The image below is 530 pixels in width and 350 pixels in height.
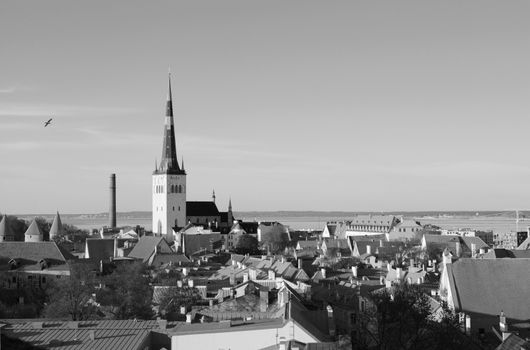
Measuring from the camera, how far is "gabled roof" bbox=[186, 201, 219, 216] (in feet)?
538

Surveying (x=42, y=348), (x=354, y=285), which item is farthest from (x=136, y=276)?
(x=42, y=348)

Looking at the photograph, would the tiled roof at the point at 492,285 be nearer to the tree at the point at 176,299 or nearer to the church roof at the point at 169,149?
the tree at the point at 176,299

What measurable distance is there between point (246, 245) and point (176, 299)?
7536cm

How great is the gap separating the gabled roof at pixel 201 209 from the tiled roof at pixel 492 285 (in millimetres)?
121167

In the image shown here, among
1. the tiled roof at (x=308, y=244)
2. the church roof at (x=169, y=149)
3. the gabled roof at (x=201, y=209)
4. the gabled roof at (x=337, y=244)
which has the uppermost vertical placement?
the church roof at (x=169, y=149)

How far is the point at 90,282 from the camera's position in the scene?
2346 inches

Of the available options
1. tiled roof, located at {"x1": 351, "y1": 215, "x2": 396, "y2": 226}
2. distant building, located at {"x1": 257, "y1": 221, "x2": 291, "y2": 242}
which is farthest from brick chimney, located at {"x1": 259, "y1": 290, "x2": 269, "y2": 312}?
tiled roof, located at {"x1": 351, "y1": 215, "x2": 396, "y2": 226}

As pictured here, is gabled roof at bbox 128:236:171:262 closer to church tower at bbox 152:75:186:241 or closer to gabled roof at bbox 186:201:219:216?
church tower at bbox 152:75:186:241

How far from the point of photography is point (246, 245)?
399 ft

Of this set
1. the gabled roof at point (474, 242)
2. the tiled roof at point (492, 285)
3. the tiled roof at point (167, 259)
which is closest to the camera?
the tiled roof at point (492, 285)

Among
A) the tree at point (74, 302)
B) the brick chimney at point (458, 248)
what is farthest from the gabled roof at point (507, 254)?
the tree at point (74, 302)

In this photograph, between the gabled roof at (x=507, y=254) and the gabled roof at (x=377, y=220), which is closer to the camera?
the gabled roof at (x=507, y=254)

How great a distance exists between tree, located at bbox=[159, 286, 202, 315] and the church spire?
105 meters

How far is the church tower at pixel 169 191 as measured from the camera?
155m
